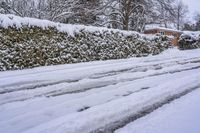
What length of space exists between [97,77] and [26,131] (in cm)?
557

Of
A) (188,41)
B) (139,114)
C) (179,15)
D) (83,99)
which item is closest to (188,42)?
(188,41)

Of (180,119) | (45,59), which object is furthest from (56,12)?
(180,119)

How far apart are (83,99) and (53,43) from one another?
723cm

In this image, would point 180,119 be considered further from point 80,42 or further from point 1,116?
Answer: point 80,42

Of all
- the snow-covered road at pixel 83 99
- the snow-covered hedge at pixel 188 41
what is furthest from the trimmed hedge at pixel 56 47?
the snow-covered hedge at pixel 188 41

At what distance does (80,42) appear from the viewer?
1498cm

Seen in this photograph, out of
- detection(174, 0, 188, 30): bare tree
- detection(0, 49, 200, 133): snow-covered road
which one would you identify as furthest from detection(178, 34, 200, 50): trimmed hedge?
detection(0, 49, 200, 133): snow-covered road

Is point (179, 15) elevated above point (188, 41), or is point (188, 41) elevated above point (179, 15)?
point (179, 15)

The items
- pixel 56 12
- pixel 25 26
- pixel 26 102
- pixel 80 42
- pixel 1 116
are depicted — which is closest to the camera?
pixel 1 116

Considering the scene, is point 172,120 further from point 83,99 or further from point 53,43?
point 53,43

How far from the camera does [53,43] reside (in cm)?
1371

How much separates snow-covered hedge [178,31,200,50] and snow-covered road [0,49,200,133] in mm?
17245

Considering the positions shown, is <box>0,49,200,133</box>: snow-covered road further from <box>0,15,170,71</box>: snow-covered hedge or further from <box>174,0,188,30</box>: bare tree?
<box>174,0,188,30</box>: bare tree

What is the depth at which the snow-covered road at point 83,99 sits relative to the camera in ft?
16.7
